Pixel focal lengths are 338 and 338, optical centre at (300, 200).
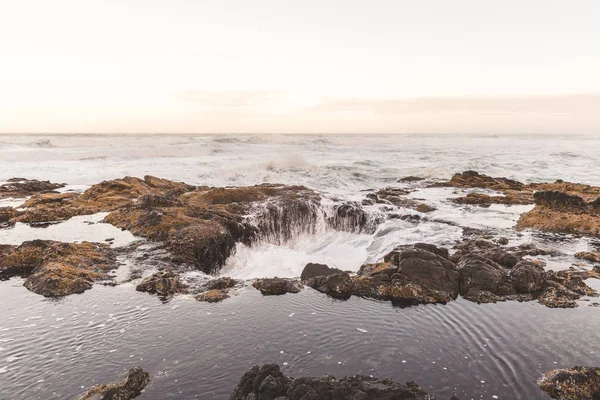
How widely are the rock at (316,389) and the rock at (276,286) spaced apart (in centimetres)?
455

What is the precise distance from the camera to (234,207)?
20875mm

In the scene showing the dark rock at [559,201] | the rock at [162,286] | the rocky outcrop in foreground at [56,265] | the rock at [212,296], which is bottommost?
the rock at [212,296]

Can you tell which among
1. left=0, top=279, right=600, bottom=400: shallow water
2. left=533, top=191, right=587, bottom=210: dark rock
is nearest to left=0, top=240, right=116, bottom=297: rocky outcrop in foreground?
left=0, top=279, right=600, bottom=400: shallow water

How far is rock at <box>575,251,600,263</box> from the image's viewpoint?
43.6ft

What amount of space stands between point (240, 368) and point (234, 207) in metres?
14.4

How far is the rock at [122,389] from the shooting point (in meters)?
6.22

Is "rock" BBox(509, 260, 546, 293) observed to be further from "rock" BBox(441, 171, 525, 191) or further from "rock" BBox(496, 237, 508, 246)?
"rock" BBox(441, 171, 525, 191)

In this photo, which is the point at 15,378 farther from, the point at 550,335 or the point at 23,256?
the point at 550,335

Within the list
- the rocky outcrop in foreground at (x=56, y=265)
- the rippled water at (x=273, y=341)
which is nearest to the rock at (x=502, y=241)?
the rippled water at (x=273, y=341)

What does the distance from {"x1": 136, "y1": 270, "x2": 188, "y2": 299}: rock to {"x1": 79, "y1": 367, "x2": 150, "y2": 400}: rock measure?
3800 millimetres

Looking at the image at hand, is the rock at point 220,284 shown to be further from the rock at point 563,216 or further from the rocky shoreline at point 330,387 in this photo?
the rock at point 563,216

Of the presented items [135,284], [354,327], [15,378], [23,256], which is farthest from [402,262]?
[23,256]

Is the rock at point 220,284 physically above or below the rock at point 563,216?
below

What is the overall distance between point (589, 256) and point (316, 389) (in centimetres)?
1368
